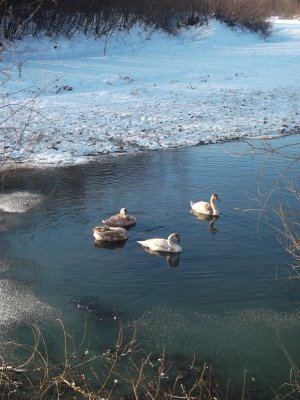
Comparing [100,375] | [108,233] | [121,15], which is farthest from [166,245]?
[121,15]

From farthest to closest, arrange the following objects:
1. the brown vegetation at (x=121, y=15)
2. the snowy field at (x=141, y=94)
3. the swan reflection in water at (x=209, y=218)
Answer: the brown vegetation at (x=121, y=15)
the snowy field at (x=141, y=94)
the swan reflection in water at (x=209, y=218)

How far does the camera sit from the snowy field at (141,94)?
635 inches

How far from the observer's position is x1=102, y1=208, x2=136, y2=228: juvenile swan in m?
9.53

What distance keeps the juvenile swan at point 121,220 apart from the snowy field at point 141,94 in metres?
2.40

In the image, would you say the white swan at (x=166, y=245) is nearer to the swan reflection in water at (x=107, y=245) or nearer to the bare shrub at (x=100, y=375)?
the swan reflection in water at (x=107, y=245)

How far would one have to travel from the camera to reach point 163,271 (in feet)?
27.3

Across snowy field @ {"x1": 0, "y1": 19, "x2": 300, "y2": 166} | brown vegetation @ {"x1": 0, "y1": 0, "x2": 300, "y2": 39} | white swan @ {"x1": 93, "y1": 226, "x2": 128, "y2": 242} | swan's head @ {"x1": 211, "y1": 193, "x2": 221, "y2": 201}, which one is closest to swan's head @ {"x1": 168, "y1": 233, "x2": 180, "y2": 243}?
white swan @ {"x1": 93, "y1": 226, "x2": 128, "y2": 242}

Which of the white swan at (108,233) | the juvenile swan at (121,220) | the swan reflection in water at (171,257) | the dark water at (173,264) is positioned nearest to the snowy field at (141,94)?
the dark water at (173,264)

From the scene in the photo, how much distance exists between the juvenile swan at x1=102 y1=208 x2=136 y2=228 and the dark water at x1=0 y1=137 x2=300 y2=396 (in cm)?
15

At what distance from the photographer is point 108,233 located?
30.0 ft

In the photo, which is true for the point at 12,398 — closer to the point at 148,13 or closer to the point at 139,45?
the point at 139,45

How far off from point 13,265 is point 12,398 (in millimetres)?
3143

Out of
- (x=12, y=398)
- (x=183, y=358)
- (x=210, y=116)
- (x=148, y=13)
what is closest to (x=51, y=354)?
(x=12, y=398)

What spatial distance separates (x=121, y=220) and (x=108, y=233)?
0.55m
